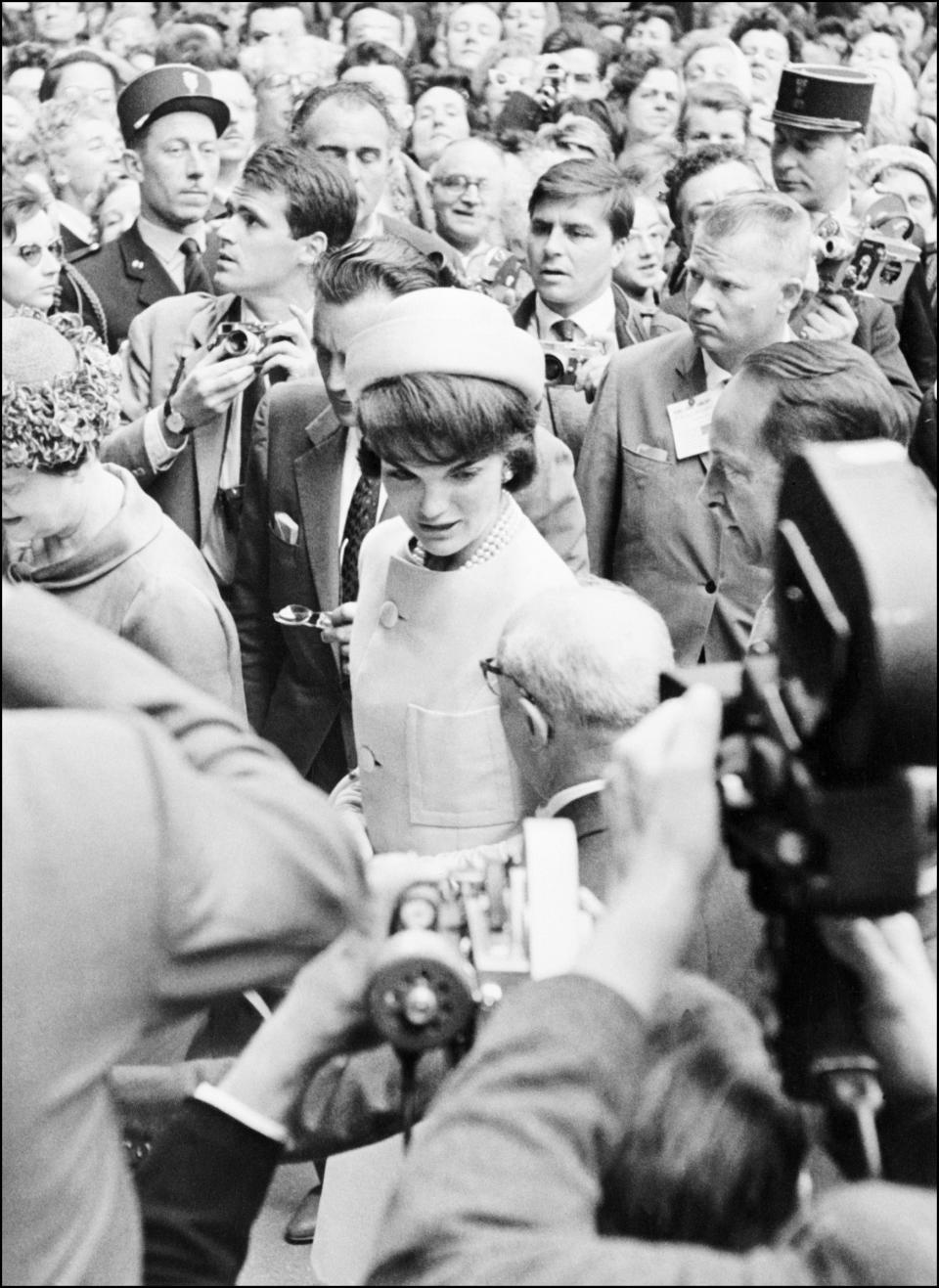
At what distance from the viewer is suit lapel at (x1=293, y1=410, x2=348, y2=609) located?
11.3 feet

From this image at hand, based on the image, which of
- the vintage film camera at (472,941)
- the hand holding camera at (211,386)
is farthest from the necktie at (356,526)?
the vintage film camera at (472,941)

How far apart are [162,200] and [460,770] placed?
3.17 meters

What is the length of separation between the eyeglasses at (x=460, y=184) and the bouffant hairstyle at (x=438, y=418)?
3.28 metres

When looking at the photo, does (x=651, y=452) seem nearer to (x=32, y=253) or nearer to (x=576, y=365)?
(x=576, y=365)

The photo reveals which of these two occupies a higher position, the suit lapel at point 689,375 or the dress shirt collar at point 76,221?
the suit lapel at point 689,375

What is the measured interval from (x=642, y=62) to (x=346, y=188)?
517 cm

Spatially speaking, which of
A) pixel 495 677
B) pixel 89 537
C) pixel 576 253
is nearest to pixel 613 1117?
pixel 495 677

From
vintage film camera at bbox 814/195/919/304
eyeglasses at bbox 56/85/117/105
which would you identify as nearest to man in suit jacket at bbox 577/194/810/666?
vintage film camera at bbox 814/195/919/304

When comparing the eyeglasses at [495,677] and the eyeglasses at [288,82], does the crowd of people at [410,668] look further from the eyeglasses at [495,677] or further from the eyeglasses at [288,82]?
the eyeglasses at [288,82]

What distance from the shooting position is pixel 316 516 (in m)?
3.46

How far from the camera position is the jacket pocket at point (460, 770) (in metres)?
2.46

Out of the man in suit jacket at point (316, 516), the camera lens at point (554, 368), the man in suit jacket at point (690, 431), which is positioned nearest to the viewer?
the man in suit jacket at point (316, 516)

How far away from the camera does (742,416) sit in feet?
8.70

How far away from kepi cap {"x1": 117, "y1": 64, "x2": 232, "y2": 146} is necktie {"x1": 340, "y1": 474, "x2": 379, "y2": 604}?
2315mm
